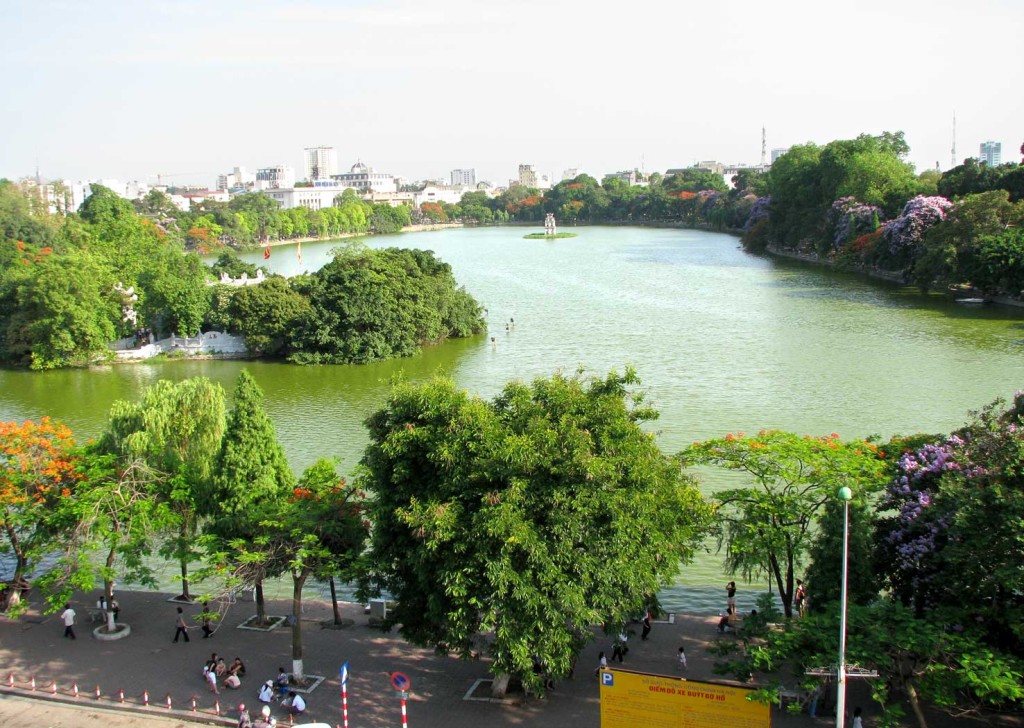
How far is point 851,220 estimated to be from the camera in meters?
53.3

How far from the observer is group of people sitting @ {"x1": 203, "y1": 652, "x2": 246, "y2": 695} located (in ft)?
37.9

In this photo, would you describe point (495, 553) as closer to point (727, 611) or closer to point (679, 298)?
point (727, 611)

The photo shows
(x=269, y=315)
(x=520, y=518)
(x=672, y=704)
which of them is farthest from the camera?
(x=269, y=315)

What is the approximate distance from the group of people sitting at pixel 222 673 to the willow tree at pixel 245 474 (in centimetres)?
147

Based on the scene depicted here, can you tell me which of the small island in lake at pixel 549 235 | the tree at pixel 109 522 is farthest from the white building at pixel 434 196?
the tree at pixel 109 522

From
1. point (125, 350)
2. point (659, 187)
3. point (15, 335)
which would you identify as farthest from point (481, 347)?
point (659, 187)

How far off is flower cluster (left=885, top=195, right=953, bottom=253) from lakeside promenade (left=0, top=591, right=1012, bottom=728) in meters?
36.9

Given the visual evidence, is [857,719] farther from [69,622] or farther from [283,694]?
[69,622]

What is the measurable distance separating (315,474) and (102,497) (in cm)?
300

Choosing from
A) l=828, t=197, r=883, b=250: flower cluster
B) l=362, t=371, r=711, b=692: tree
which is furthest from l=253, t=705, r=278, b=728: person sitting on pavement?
l=828, t=197, r=883, b=250: flower cluster

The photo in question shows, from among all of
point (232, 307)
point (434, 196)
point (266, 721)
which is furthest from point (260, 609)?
point (434, 196)

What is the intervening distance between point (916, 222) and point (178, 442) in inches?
1534

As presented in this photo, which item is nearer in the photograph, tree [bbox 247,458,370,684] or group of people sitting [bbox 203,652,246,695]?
group of people sitting [bbox 203,652,246,695]

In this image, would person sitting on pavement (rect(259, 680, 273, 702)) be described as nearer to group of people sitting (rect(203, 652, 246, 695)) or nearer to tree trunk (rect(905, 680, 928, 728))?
group of people sitting (rect(203, 652, 246, 695))
